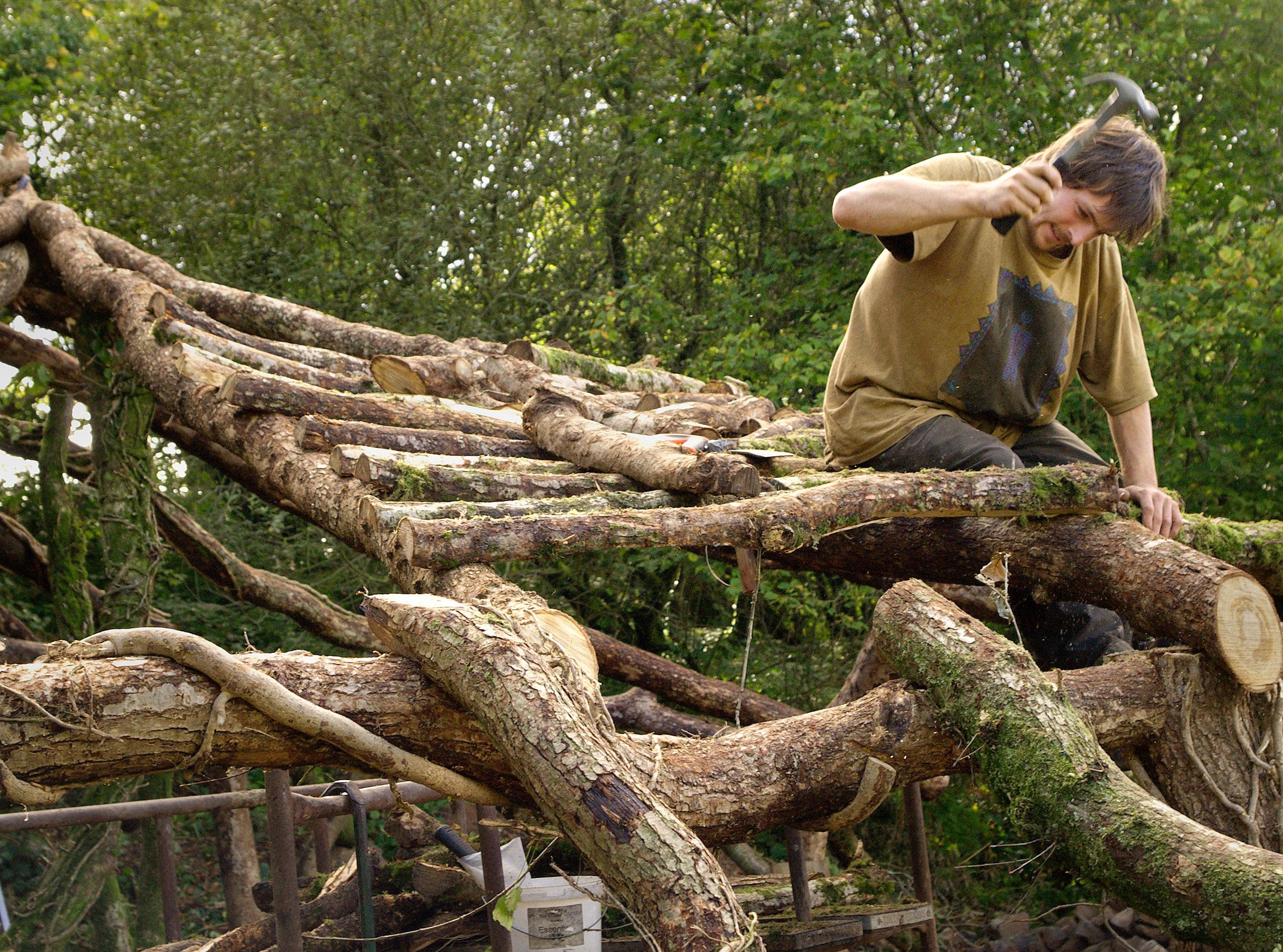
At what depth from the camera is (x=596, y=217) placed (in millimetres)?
10531

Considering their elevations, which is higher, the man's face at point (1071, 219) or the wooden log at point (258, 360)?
the wooden log at point (258, 360)

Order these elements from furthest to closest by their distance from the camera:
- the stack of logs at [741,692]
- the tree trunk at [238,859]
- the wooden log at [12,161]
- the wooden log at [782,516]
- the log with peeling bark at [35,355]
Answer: the log with peeling bark at [35,355], the wooden log at [12,161], the tree trunk at [238,859], the wooden log at [782,516], the stack of logs at [741,692]

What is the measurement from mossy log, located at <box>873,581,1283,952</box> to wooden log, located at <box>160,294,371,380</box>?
337 centimetres

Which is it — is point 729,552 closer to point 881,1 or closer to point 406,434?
point 406,434

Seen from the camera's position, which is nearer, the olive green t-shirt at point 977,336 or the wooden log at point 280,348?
the olive green t-shirt at point 977,336

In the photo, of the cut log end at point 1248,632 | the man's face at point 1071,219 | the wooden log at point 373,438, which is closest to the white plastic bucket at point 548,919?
the wooden log at point 373,438

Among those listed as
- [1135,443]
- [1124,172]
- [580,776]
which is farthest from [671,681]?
[580,776]

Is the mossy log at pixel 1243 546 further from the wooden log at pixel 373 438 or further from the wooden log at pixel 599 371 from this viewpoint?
the wooden log at pixel 599 371

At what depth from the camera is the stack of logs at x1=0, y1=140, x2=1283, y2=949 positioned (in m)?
2.01

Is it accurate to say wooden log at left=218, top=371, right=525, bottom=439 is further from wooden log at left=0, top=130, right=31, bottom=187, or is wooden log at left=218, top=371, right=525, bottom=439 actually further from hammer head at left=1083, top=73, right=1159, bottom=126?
wooden log at left=0, top=130, right=31, bottom=187

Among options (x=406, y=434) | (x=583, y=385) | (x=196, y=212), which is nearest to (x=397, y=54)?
(x=196, y=212)

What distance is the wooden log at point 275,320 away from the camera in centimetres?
631

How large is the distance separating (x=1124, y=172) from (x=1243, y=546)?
46.8 inches

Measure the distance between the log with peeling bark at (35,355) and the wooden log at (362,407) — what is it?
375 centimetres
